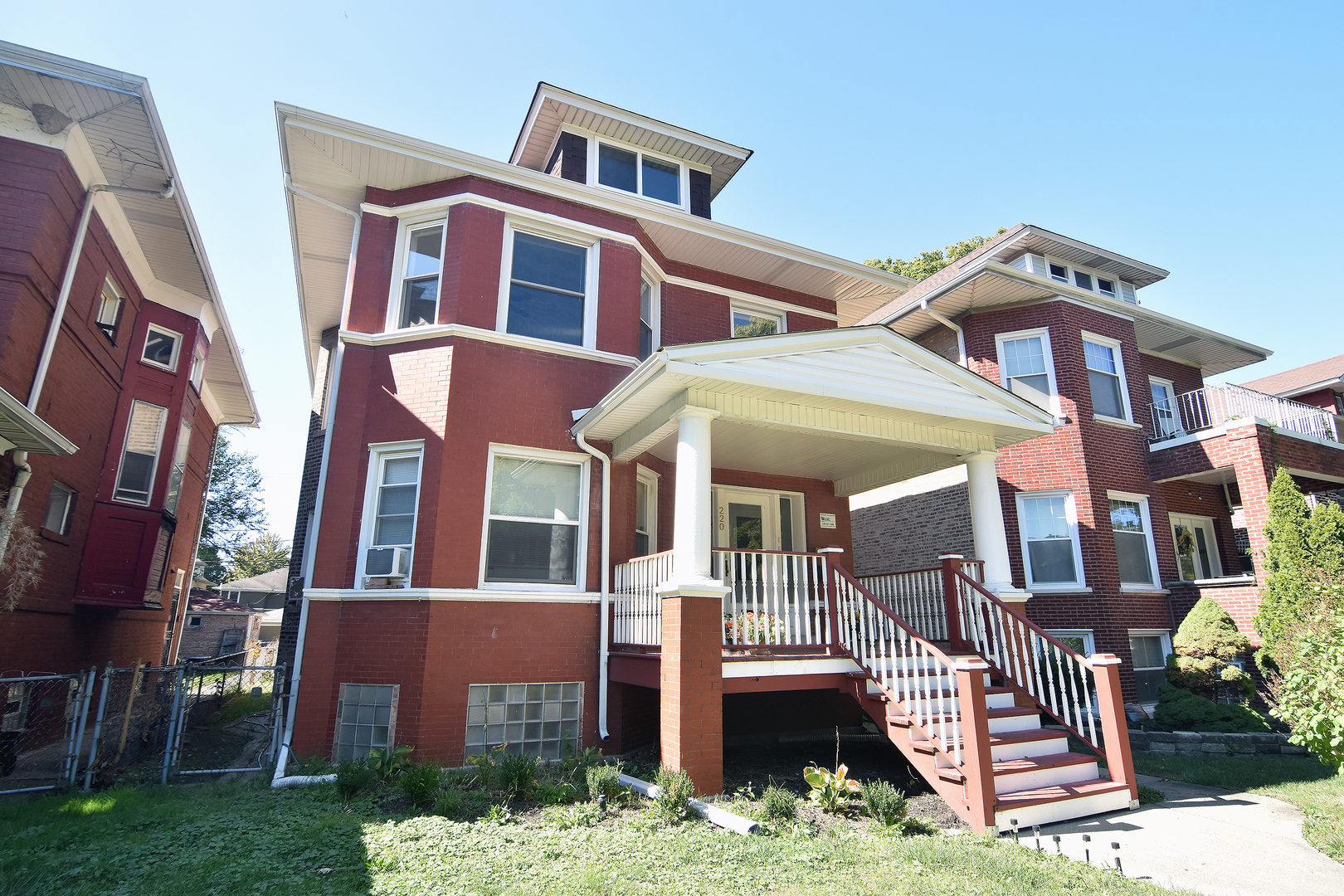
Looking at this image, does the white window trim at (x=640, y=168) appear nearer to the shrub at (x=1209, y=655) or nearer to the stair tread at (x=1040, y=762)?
the stair tread at (x=1040, y=762)

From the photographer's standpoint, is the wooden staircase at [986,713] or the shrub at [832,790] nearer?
the wooden staircase at [986,713]

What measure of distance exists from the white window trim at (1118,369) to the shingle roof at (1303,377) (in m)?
7.84

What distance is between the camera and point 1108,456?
13383 mm

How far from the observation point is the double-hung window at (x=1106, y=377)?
1388 cm

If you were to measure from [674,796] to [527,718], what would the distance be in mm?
2692

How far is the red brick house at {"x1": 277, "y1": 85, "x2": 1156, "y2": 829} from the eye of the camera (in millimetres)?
6902

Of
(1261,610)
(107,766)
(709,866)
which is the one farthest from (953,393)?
(107,766)

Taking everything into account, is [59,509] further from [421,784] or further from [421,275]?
[421,784]

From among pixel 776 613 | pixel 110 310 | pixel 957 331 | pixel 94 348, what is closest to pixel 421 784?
pixel 776 613

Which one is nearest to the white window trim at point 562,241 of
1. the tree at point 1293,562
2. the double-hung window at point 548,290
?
the double-hung window at point 548,290

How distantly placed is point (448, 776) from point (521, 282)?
19.3ft

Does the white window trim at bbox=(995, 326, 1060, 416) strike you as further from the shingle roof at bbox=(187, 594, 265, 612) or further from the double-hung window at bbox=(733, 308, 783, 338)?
the shingle roof at bbox=(187, 594, 265, 612)

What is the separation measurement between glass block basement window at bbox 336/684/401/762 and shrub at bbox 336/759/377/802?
1.09m

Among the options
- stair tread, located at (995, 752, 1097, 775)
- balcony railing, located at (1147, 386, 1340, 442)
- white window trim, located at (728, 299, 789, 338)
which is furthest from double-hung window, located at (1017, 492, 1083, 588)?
stair tread, located at (995, 752, 1097, 775)
